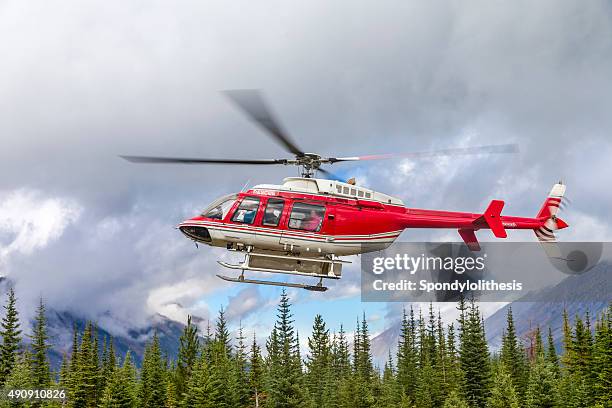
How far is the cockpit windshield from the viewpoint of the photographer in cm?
3244

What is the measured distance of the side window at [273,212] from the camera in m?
32.1

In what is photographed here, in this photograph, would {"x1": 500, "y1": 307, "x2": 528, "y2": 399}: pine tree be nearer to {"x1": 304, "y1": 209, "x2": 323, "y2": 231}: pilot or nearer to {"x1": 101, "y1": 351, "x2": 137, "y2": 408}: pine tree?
{"x1": 101, "y1": 351, "x2": 137, "y2": 408}: pine tree

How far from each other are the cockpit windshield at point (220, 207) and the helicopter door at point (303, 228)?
2917mm

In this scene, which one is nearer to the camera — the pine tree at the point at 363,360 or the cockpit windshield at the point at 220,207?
the cockpit windshield at the point at 220,207

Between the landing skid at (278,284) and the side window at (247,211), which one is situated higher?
the side window at (247,211)

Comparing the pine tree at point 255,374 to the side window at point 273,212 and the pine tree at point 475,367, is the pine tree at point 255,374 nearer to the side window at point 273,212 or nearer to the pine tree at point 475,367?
the pine tree at point 475,367

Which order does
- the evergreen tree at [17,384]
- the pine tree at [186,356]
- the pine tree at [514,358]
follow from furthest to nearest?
the pine tree at [514,358] < the pine tree at [186,356] < the evergreen tree at [17,384]

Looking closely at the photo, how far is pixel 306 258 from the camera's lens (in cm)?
3250

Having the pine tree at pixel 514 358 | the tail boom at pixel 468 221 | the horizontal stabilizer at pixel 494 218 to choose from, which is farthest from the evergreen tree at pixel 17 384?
the pine tree at pixel 514 358

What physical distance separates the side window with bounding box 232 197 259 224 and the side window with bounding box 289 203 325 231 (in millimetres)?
1753

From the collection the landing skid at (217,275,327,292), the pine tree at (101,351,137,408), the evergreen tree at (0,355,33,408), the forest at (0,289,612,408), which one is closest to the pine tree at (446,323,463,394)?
the forest at (0,289,612,408)

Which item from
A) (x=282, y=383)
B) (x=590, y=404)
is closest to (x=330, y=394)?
(x=282, y=383)

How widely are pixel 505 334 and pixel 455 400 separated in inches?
1361

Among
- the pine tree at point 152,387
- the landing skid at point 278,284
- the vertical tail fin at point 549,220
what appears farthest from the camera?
the pine tree at point 152,387
